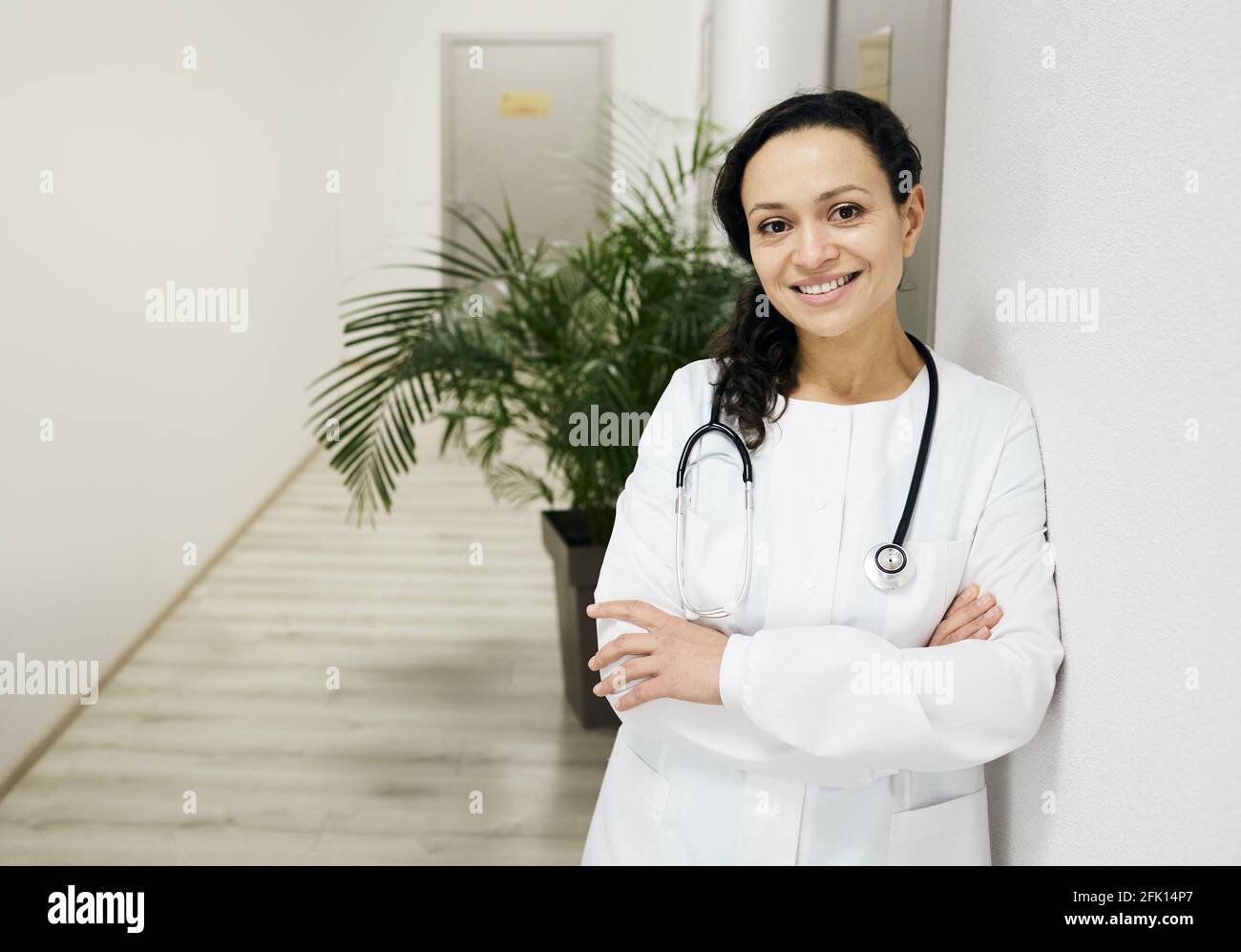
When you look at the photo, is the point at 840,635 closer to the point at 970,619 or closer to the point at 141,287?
the point at 970,619

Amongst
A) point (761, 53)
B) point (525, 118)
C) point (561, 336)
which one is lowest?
point (561, 336)

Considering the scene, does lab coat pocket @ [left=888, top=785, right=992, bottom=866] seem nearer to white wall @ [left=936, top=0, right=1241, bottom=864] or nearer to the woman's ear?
white wall @ [left=936, top=0, right=1241, bottom=864]

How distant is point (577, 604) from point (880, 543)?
63.8 inches

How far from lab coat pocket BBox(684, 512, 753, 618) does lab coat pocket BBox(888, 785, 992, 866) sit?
30 cm

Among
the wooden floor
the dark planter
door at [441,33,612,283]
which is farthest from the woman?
door at [441,33,612,283]

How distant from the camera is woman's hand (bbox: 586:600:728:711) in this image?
3.84ft

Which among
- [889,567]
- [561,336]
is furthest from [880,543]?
[561,336]

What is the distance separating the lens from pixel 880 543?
1217 millimetres
